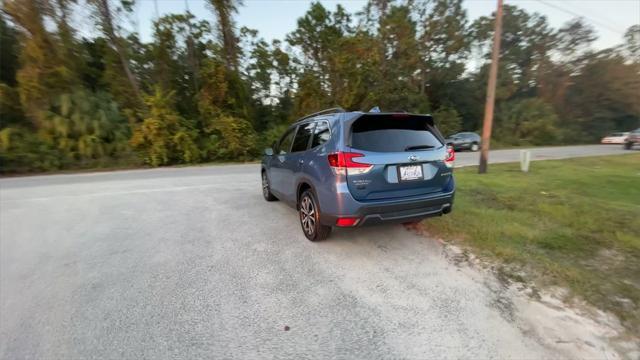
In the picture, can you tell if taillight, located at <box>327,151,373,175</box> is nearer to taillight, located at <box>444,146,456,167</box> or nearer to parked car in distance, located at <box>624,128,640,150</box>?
taillight, located at <box>444,146,456,167</box>

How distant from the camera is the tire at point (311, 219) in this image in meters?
4.14

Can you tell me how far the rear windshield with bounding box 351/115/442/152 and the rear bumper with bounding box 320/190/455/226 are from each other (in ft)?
2.06

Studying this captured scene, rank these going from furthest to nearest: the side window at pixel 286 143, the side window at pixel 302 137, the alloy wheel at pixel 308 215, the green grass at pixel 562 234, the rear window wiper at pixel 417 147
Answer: the side window at pixel 286 143
the side window at pixel 302 137
the alloy wheel at pixel 308 215
the rear window wiper at pixel 417 147
the green grass at pixel 562 234

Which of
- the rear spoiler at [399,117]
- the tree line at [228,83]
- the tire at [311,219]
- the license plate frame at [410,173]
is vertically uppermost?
the tree line at [228,83]

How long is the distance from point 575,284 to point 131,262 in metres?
4.87

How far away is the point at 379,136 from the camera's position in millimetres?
3766

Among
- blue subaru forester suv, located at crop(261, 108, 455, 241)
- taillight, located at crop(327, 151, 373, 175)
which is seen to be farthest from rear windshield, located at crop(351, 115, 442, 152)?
taillight, located at crop(327, 151, 373, 175)

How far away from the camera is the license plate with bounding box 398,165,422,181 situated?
368cm

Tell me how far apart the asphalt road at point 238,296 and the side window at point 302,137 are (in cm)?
129

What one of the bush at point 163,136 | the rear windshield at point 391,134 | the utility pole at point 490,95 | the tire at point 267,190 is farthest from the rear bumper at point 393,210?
the bush at point 163,136

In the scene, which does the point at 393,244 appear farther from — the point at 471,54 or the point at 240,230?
the point at 471,54

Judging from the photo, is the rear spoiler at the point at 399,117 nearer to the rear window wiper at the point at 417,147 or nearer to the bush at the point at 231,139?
the rear window wiper at the point at 417,147

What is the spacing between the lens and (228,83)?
1917 centimetres

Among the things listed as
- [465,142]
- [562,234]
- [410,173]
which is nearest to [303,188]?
[410,173]
